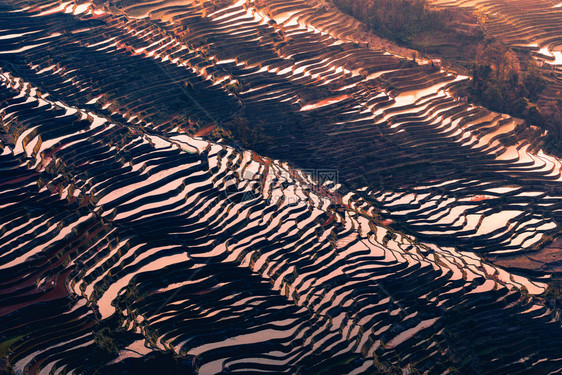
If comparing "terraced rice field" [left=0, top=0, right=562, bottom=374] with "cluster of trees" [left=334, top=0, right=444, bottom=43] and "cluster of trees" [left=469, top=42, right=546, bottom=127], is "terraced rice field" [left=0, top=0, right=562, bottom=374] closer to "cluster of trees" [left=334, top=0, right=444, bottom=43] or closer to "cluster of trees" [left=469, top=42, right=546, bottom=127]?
"cluster of trees" [left=469, top=42, right=546, bottom=127]

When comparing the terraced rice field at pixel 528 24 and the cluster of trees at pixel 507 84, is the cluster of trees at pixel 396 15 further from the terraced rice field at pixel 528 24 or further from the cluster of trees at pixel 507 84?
the cluster of trees at pixel 507 84

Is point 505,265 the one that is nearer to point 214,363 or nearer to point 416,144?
point 416,144

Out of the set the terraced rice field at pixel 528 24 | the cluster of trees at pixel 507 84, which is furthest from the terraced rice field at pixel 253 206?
the terraced rice field at pixel 528 24

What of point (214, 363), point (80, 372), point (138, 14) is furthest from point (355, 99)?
point (80, 372)

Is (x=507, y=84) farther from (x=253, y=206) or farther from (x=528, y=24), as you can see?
(x=253, y=206)

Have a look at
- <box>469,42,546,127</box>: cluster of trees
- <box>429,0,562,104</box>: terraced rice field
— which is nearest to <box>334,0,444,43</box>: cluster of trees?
<box>429,0,562,104</box>: terraced rice field

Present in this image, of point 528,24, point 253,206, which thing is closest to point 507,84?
point 528,24
